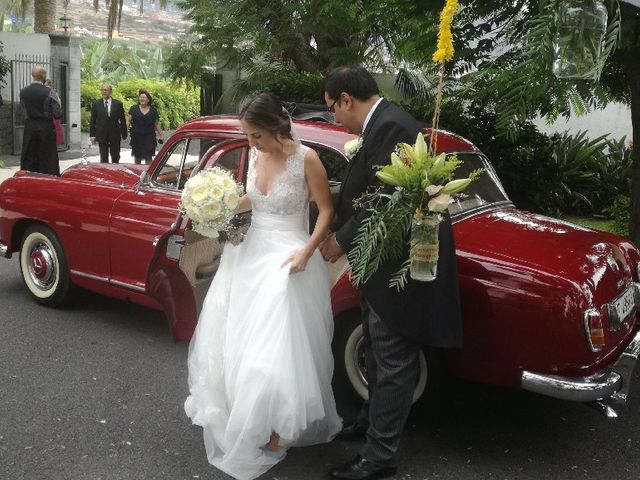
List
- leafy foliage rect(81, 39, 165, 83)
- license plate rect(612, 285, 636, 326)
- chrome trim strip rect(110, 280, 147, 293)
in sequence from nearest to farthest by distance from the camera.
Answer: license plate rect(612, 285, 636, 326), chrome trim strip rect(110, 280, 147, 293), leafy foliage rect(81, 39, 165, 83)

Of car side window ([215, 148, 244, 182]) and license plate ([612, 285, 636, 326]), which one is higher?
car side window ([215, 148, 244, 182])

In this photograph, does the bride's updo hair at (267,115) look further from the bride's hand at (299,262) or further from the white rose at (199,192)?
Answer: the bride's hand at (299,262)

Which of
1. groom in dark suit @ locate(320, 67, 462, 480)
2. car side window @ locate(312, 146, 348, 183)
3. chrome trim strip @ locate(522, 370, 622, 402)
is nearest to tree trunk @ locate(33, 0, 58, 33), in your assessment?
car side window @ locate(312, 146, 348, 183)

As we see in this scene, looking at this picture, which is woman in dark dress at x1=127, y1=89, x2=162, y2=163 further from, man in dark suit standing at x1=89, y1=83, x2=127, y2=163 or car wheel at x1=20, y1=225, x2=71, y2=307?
car wheel at x1=20, y1=225, x2=71, y2=307

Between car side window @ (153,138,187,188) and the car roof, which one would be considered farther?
car side window @ (153,138,187,188)

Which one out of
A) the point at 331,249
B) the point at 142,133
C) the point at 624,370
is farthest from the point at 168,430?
the point at 142,133

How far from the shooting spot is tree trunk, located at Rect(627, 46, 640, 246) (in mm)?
5859

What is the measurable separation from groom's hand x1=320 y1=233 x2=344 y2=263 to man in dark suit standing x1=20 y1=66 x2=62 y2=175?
392 inches

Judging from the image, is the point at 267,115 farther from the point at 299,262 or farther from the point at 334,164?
the point at 334,164

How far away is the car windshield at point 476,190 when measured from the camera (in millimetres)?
4688

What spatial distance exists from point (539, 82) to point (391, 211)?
2.96 feet

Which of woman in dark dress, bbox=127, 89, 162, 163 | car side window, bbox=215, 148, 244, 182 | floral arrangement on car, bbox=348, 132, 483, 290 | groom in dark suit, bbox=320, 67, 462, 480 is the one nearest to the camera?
floral arrangement on car, bbox=348, 132, 483, 290

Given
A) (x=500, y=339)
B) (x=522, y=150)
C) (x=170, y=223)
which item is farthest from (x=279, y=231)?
(x=522, y=150)

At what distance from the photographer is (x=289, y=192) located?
3.94m
